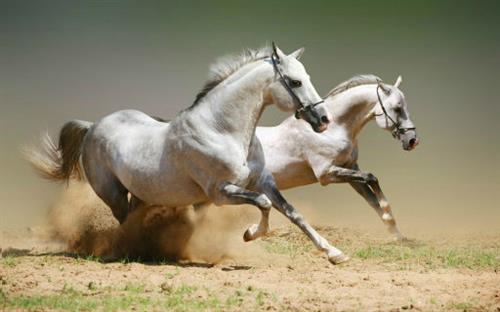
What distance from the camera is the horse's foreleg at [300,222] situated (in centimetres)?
604

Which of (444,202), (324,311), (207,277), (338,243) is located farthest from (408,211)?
(324,311)

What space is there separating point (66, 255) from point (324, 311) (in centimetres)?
291

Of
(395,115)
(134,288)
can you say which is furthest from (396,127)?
(134,288)

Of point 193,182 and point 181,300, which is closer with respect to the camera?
point 181,300

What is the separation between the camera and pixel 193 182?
613 centimetres

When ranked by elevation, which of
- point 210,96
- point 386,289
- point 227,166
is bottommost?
point 386,289

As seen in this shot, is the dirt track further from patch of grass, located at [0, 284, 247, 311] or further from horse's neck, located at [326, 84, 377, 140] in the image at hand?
horse's neck, located at [326, 84, 377, 140]

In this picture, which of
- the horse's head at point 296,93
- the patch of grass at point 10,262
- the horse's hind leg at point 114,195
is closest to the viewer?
the horse's head at point 296,93

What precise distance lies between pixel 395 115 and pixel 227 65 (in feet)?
7.02

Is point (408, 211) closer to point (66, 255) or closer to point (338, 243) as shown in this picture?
point (338, 243)

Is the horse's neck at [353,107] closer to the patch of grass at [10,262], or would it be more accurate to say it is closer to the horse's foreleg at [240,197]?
the horse's foreleg at [240,197]

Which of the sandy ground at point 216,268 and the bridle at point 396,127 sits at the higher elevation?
the bridle at point 396,127

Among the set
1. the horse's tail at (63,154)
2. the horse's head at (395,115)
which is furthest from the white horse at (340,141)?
the horse's tail at (63,154)

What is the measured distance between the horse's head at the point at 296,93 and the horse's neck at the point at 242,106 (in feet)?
0.28
